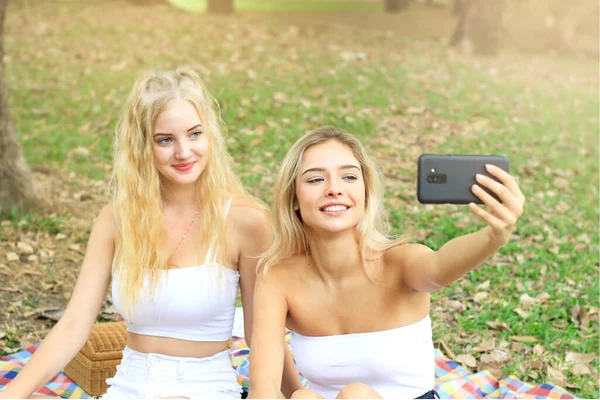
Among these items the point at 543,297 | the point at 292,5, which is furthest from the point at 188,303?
the point at 292,5

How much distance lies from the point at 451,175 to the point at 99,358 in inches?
73.8

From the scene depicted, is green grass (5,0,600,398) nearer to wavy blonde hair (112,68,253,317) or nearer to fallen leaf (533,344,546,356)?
fallen leaf (533,344,546,356)

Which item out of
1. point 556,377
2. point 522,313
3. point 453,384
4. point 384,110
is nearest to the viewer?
point 453,384

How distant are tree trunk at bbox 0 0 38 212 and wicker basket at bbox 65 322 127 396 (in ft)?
7.78

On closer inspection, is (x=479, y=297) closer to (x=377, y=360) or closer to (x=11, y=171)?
(x=377, y=360)

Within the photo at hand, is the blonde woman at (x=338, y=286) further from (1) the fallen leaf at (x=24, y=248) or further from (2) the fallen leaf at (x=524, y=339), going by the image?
(1) the fallen leaf at (x=24, y=248)

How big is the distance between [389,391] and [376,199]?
0.64 m

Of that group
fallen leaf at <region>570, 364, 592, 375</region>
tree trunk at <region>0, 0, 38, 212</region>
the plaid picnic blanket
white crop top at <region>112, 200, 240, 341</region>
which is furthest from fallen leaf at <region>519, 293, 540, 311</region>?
tree trunk at <region>0, 0, 38, 212</region>

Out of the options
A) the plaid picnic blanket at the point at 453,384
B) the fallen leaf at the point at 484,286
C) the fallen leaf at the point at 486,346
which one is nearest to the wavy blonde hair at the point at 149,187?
the plaid picnic blanket at the point at 453,384

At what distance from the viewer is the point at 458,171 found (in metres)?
2.34

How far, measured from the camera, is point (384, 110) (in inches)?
333

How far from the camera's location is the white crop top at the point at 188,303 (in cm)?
286

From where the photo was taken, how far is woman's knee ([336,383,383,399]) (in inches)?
94.5

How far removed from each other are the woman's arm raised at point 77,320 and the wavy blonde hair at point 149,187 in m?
0.06
